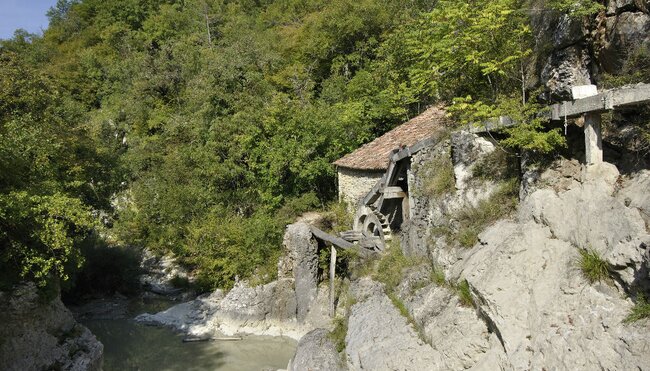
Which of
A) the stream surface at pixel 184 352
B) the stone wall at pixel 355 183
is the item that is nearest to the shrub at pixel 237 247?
the stream surface at pixel 184 352

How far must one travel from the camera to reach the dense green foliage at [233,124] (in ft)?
36.1

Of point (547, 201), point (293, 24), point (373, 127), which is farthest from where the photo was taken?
point (293, 24)

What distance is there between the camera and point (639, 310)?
17.1 ft

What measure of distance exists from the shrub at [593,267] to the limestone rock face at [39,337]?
11.8 m

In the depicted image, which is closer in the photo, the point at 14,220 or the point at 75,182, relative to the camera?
the point at 14,220

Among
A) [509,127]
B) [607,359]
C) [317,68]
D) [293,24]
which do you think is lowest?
[607,359]

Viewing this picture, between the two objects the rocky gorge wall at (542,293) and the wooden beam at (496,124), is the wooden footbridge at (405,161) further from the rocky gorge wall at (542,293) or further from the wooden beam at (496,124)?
the rocky gorge wall at (542,293)

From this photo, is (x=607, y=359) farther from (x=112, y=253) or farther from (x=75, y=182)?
(x=112, y=253)

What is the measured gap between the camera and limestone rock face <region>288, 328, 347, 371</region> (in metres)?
9.78

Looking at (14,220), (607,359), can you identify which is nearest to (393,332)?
(607,359)

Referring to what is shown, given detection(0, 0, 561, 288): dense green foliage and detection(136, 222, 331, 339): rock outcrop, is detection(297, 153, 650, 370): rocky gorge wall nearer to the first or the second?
detection(0, 0, 561, 288): dense green foliage

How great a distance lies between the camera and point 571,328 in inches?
227

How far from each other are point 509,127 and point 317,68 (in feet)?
67.9

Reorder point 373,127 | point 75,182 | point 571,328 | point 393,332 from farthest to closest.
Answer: point 373,127, point 75,182, point 393,332, point 571,328
